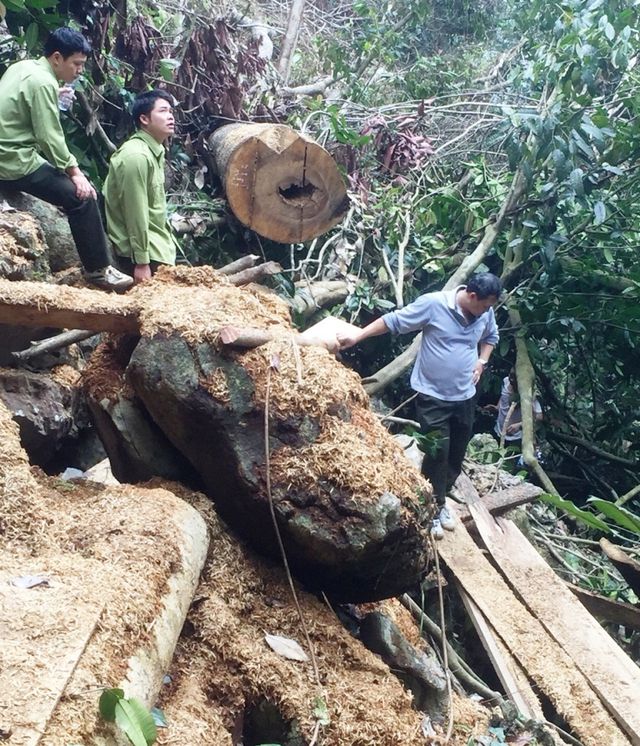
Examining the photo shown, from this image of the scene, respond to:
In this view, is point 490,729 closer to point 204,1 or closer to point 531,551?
point 531,551

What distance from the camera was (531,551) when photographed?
17.3 feet

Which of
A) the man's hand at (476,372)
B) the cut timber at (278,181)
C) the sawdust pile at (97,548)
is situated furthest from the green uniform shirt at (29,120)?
the man's hand at (476,372)

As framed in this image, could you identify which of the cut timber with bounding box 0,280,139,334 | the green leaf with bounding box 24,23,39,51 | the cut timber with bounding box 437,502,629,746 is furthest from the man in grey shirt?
the green leaf with bounding box 24,23,39,51

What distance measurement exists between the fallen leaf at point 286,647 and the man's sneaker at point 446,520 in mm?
2271

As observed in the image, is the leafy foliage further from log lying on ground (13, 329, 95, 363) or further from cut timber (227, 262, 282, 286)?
cut timber (227, 262, 282, 286)

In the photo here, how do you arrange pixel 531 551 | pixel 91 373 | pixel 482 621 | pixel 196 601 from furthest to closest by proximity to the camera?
pixel 531 551, pixel 482 621, pixel 91 373, pixel 196 601

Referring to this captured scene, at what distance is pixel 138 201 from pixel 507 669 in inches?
148

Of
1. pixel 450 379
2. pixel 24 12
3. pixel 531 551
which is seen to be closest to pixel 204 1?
pixel 24 12

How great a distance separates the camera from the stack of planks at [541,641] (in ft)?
13.1

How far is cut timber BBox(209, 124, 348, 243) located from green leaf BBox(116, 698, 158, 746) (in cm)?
478

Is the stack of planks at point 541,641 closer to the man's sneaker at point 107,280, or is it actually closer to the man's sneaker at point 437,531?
the man's sneaker at point 437,531

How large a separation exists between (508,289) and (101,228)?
5234 mm

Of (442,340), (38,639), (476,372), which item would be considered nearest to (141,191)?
(442,340)

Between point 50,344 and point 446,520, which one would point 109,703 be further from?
point 446,520
